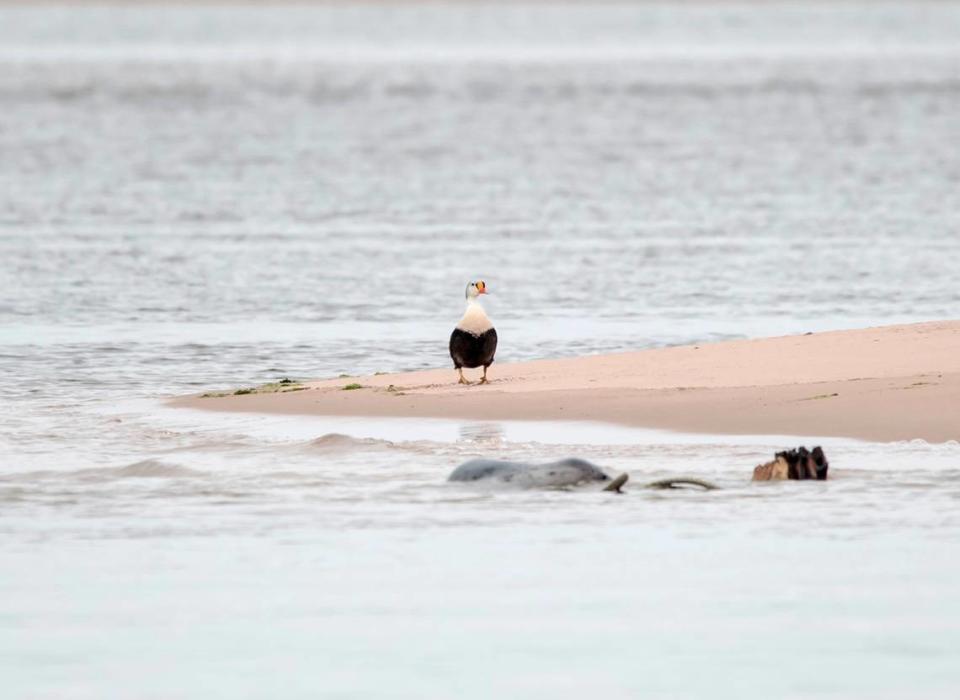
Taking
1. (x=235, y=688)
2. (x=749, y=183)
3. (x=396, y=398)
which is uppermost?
(x=749, y=183)

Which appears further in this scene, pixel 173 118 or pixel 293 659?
pixel 173 118

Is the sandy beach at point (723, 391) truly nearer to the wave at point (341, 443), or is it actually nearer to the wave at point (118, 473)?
the wave at point (341, 443)

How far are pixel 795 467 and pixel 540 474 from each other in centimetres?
142

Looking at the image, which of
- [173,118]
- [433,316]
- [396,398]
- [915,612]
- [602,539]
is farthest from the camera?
[173,118]

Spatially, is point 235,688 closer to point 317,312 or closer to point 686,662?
point 686,662

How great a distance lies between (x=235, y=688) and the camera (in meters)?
9.88

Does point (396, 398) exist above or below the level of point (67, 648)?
above

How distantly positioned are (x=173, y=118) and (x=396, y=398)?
46.9 meters

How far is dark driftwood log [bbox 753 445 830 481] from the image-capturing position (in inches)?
544

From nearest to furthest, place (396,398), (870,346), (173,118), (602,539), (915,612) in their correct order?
(915,612) → (602,539) → (396,398) → (870,346) → (173,118)

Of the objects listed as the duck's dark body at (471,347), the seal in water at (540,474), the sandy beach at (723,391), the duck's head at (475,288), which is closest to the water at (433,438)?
the seal in water at (540,474)

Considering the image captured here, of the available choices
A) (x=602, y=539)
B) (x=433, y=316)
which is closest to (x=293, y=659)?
(x=602, y=539)

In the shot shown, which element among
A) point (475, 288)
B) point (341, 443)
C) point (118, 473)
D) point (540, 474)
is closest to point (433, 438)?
point (341, 443)

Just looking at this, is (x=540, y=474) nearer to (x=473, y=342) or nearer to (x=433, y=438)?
(x=433, y=438)
